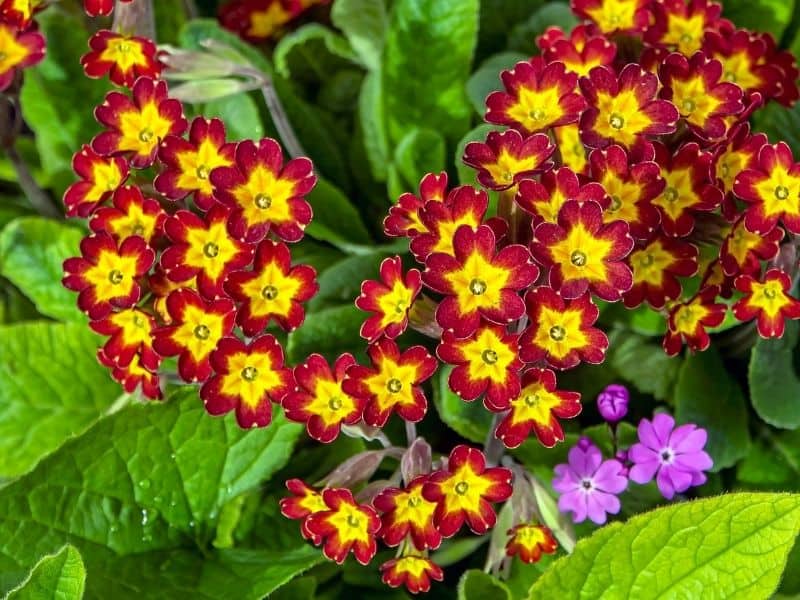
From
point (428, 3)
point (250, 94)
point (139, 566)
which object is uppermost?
point (428, 3)

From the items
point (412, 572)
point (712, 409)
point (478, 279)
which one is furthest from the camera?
point (712, 409)

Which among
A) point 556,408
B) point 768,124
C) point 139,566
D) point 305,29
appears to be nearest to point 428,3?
point 305,29

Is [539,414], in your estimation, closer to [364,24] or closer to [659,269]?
[659,269]

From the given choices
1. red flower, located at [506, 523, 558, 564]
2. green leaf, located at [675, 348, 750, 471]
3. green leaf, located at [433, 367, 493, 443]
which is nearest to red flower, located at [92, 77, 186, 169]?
green leaf, located at [433, 367, 493, 443]

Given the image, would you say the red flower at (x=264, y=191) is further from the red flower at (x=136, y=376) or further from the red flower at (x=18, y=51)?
the red flower at (x=18, y=51)

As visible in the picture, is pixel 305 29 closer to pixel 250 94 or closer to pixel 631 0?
pixel 250 94

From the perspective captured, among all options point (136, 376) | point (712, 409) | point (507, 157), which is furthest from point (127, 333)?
point (712, 409)
